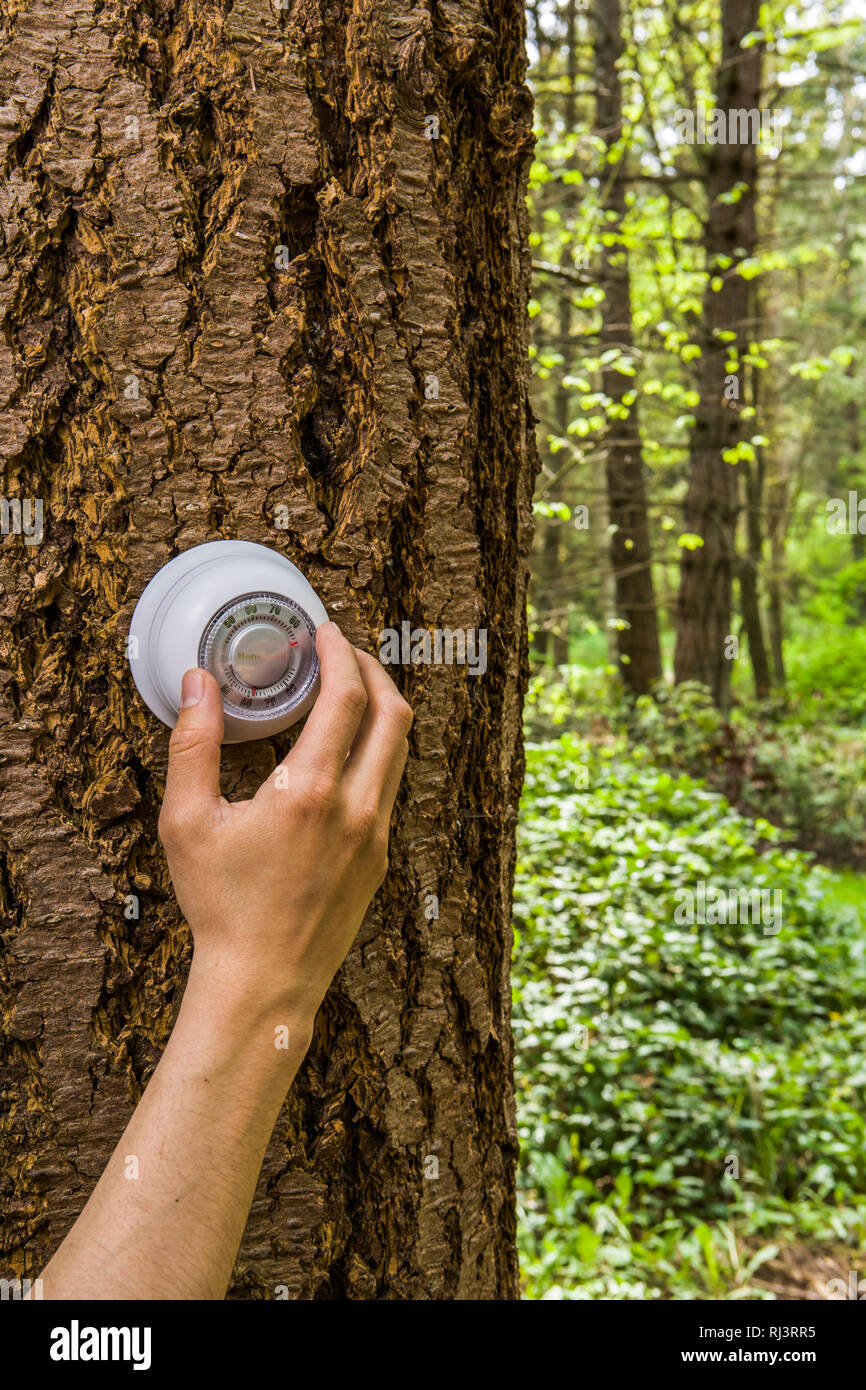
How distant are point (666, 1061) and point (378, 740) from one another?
421cm

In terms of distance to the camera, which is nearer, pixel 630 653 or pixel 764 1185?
pixel 764 1185

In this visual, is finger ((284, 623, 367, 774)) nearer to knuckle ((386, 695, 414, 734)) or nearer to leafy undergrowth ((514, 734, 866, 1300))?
knuckle ((386, 695, 414, 734))

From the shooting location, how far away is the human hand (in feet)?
2.95

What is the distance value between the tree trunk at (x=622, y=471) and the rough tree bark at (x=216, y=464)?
23.4ft

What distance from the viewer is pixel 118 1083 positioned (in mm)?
1128

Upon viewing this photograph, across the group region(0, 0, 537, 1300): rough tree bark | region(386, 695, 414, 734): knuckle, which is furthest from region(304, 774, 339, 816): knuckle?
region(0, 0, 537, 1300): rough tree bark

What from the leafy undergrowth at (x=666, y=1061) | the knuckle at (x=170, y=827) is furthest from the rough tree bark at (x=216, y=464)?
the leafy undergrowth at (x=666, y=1061)

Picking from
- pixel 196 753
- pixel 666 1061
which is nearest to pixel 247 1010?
pixel 196 753

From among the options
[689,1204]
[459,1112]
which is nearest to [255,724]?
[459,1112]

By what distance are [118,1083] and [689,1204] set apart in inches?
147

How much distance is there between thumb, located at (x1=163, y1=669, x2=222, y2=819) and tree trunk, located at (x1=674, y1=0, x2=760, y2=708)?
8.30m

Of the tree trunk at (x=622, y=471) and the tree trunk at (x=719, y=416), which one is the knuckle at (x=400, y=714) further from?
the tree trunk at (x=719, y=416)

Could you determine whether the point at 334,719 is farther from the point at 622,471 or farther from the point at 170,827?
the point at 622,471
